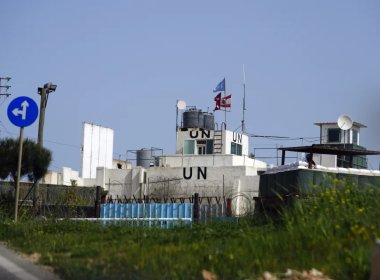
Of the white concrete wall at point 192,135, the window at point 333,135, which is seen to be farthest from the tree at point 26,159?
the white concrete wall at point 192,135

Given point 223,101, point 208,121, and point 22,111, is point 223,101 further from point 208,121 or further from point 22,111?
point 22,111

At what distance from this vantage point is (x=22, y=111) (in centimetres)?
1531

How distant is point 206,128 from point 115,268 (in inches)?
2020

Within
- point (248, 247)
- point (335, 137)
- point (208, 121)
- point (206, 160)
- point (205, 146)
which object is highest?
point (208, 121)

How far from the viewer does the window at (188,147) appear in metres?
58.2

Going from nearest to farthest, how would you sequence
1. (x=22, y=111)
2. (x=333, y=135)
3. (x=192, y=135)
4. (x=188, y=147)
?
(x=22, y=111) < (x=333, y=135) < (x=192, y=135) < (x=188, y=147)

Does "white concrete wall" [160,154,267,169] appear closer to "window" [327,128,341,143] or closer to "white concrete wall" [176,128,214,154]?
"white concrete wall" [176,128,214,154]

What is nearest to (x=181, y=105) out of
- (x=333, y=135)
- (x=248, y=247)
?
(x=333, y=135)

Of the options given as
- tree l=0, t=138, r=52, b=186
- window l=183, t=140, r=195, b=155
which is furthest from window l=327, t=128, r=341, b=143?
tree l=0, t=138, r=52, b=186

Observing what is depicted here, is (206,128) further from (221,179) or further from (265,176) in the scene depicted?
(265,176)

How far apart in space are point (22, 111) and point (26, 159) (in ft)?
38.3

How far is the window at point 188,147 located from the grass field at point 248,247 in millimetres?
46933

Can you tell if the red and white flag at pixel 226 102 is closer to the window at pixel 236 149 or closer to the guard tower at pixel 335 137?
the window at pixel 236 149

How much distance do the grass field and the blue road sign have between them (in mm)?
4782
